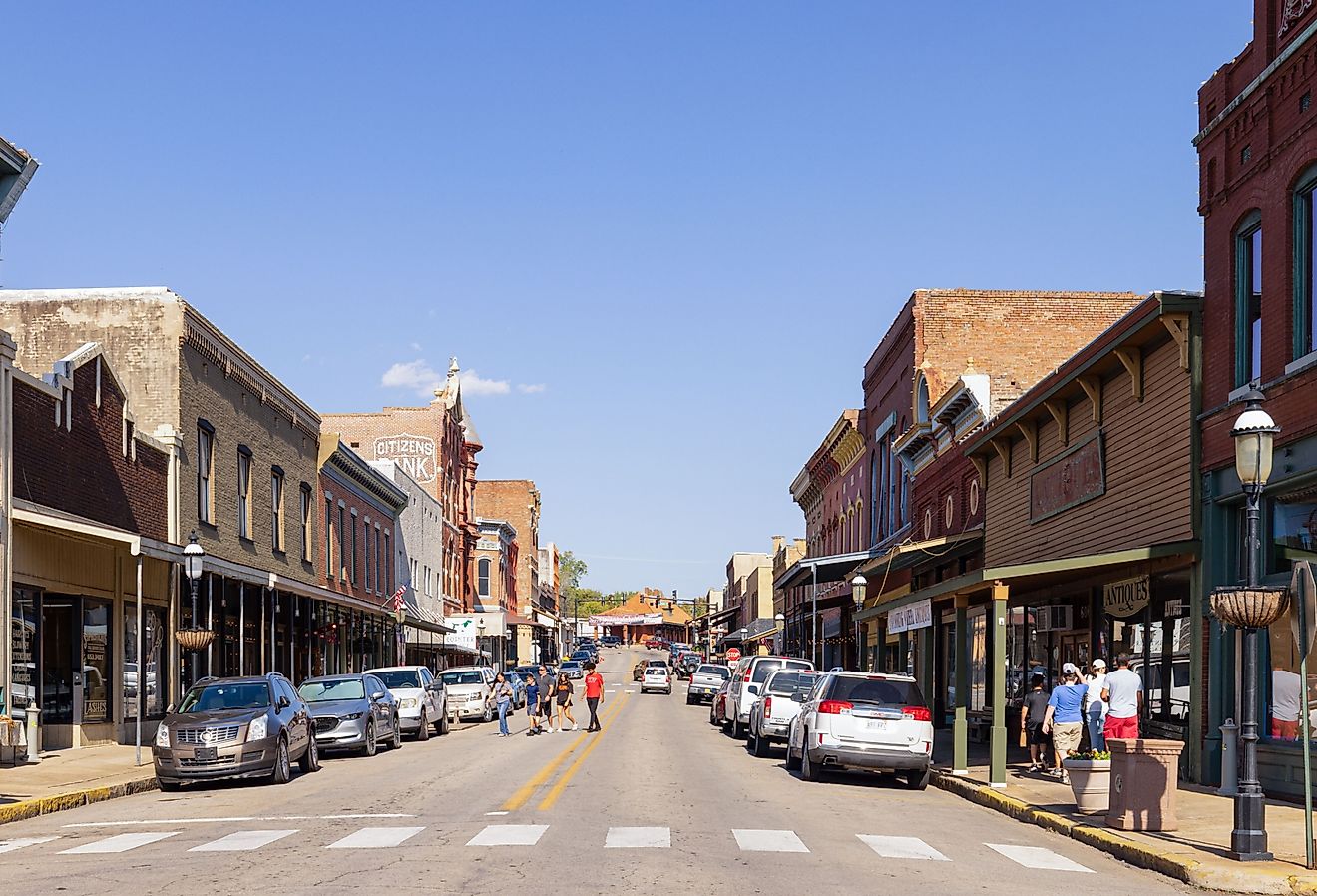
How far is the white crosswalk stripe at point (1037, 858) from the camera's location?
13.1 metres

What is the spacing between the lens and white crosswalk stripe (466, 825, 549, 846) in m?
13.4

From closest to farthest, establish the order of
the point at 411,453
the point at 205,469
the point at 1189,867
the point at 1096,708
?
1. the point at 1189,867
2. the point at 1096,708
3. the point at 205,469
4. the point at 411,453

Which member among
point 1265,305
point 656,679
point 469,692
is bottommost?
point 656,679

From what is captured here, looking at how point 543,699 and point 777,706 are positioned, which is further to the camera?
point 543,699

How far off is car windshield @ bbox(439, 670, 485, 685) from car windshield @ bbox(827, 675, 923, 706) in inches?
1044

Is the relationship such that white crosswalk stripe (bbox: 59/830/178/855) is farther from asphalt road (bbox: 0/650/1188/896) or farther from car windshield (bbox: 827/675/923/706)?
car windshield (bbox: 827/675/923/706)

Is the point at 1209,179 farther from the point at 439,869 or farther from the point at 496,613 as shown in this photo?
the point at 496,613

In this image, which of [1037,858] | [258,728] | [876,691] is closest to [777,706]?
[876,691]

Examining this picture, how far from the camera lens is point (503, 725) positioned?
118 ft

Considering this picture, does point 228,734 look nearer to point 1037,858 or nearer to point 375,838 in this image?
point 375,838

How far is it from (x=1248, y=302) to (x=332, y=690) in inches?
719

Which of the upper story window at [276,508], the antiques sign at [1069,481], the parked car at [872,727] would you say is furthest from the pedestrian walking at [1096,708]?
the upper story window at [276,508]

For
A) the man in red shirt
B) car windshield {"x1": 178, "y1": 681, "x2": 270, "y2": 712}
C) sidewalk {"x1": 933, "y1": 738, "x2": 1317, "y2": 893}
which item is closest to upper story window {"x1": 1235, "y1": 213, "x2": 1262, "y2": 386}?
sidewalk {"x1": 933, "y1": 738, "x2": 1317, "y2": 893}

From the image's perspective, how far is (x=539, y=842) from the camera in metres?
13.5
